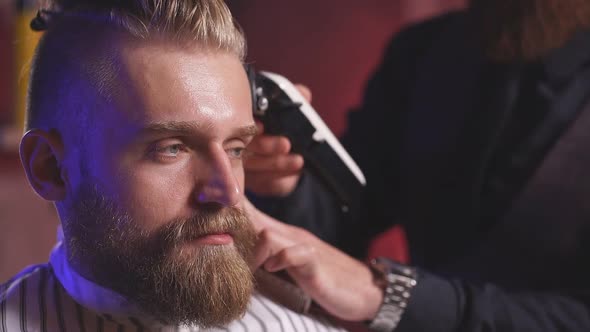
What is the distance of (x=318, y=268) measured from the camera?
983 millimetres

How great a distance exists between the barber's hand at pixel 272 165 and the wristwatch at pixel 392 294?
0.24 metres

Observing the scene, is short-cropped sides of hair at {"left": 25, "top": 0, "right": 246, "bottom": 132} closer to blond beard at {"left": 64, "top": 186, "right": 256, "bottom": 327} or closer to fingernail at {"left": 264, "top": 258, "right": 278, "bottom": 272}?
blond beard at {"left": 64, "top": 186, "right": 256, "bottom": 327}

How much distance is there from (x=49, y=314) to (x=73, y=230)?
0.14m

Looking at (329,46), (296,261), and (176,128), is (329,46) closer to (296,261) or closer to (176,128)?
(296,261)

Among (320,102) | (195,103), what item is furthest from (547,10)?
(320,102)

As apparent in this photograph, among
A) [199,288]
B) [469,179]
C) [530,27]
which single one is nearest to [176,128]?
[199,288]

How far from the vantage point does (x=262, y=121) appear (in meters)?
1.02

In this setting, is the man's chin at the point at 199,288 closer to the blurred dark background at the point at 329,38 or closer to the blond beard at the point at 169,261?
the blond beard at the point at 169,261

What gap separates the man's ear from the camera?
0.83 m

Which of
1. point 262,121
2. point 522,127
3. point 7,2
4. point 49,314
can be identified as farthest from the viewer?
point 7,2

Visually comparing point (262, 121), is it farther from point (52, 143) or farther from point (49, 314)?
point (49, 314)

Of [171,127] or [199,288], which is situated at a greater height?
[171,127]

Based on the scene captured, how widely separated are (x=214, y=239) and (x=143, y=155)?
0.14m

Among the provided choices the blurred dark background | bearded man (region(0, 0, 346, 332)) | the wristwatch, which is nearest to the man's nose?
bearded man (region(0, 0, 346, 332))
